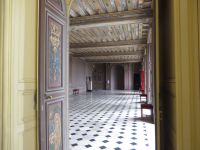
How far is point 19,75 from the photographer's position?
2205mm

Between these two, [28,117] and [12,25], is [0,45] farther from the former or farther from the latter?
[28,117]

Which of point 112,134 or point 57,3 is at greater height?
point 57,3

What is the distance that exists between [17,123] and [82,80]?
60.8 ft

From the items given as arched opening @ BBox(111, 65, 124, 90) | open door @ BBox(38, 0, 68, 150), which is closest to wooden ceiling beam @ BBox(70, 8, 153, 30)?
open door @ BBox(38, 0, 68, 150)

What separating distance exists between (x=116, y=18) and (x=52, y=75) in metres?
4.09

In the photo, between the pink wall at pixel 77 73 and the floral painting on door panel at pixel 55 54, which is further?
the pink wall at pixel 77 73

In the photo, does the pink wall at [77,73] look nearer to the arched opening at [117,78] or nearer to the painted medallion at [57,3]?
the arched opening at [117,78]

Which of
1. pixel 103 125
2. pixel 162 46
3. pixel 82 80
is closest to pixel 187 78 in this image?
pixel 162 46

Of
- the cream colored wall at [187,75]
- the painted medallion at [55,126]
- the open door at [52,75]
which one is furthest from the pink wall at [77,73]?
the cream colored wall at [187,75]

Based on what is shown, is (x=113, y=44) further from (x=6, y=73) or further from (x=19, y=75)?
(x=6, y=73)

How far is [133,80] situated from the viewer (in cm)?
2714

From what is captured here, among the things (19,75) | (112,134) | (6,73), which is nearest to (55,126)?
(19,75)

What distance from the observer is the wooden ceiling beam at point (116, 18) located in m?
5.77

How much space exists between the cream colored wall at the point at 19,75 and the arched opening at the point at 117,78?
25.3 meters
